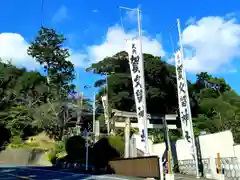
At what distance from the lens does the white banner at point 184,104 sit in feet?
56.8

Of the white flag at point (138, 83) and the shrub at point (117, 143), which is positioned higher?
the white flag at point (138, 83)

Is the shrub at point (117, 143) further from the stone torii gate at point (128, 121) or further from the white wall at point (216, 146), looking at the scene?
the white wall at point (216, 146)

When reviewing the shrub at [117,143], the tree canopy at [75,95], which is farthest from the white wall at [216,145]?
the tree canopy at [75,95]

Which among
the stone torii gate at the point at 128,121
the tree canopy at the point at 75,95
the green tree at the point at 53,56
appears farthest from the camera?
the green tree at the point at 53,56

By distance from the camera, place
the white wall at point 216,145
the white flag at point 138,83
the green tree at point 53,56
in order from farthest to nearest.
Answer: the green tree at point 53,56, the white flag at point 138,83, the white wall at point 216,145

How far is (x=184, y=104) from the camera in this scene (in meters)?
18.0

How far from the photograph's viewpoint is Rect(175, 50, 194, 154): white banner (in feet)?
56.8

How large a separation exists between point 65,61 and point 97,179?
49.1 metres

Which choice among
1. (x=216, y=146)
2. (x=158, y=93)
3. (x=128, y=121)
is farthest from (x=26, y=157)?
(x=216, y=146)

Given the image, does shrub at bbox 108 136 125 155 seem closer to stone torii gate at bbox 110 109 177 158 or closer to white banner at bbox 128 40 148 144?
stone torii gate at bbox 110 109 177 158

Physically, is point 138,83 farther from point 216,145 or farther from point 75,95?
point 75,95

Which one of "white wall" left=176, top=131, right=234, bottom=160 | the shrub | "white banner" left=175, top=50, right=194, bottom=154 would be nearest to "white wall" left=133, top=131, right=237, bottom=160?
"white wall" left=176, top=131, right=234, bottom=160

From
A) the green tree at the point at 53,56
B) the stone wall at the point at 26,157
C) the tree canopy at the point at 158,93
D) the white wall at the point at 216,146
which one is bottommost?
the white wall at the point at 216,146

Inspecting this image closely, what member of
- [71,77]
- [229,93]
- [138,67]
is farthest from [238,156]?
[71,77]
